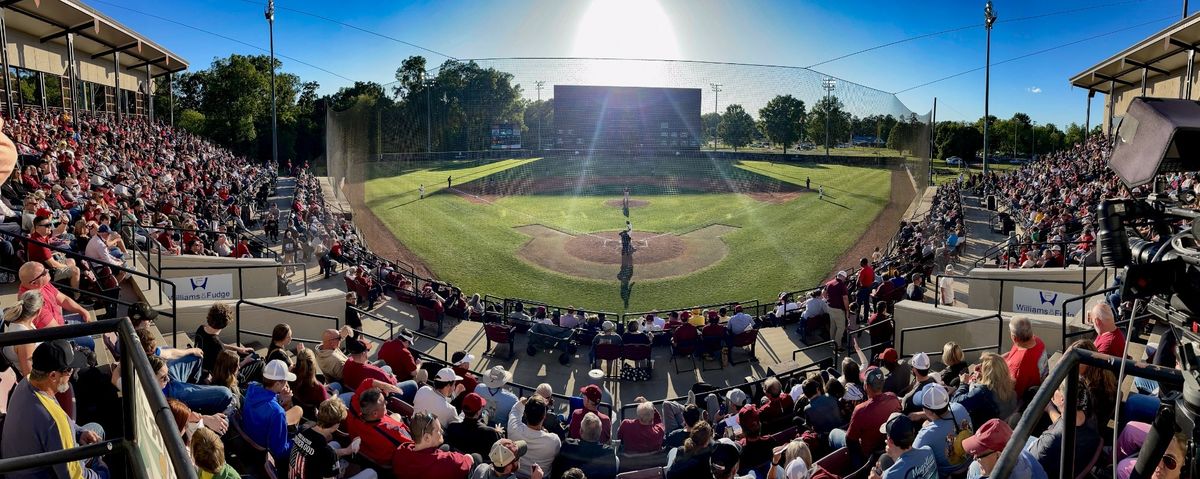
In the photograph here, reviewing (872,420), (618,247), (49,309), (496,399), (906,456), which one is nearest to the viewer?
(906,456)

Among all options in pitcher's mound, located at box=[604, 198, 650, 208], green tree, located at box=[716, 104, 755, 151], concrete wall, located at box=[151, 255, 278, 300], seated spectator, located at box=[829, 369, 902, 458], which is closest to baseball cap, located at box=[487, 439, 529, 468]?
seated spectator, located at box=[829, 369, 902, 458]

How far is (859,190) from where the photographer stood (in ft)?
127

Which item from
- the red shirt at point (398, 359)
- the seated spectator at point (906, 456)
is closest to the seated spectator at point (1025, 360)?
the seated spectator at point (906, 456)

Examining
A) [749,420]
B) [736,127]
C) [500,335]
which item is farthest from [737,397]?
[736,127]

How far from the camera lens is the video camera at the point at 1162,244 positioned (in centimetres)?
231

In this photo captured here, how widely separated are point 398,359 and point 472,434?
2.73 metres

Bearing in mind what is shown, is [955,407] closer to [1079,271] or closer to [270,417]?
[270,417]

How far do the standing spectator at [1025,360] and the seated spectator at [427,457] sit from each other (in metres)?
4.38

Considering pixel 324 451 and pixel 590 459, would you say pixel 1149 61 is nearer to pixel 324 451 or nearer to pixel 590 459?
pixel 590 459

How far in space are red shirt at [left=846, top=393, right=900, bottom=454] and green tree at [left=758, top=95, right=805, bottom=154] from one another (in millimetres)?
40213

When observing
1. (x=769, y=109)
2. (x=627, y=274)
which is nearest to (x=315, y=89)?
(x=769, y=109)

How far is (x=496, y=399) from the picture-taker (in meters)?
6.91

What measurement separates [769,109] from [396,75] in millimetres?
24054

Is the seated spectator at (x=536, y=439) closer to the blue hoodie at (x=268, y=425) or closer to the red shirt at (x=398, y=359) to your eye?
the blue hoodie at (x=268, y=425)
